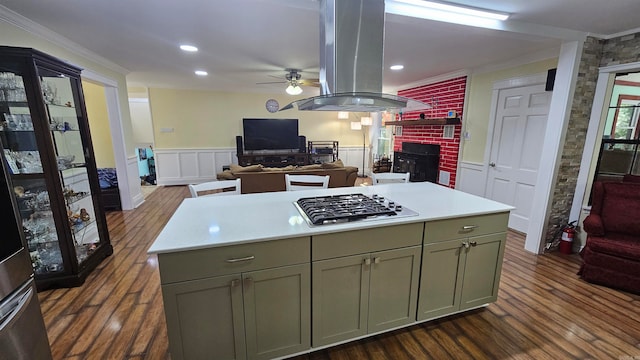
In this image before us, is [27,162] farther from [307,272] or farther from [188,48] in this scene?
[307,272]

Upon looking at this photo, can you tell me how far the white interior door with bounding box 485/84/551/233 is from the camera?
3.39 m

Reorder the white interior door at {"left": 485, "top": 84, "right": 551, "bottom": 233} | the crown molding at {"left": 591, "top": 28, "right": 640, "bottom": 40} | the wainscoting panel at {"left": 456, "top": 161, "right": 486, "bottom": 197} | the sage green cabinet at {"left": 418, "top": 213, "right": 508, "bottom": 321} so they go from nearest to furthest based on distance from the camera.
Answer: the sage green cabinet at {"left": 418, "top": 213, "right": 508, "bottom": 321} < the crown molding at {"left": 591, "top": 28, "right": 640, "bottom": 40} < the white interior door at {"left": 485, "top": 84, "right": 551, "bottom": 233} < the wainscoting panel at {"left": 456, "top": 161, "right": 486, "bottom": 197}

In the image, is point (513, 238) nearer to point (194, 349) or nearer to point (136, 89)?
point (194, 349)

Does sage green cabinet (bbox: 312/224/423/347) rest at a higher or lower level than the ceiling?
lower

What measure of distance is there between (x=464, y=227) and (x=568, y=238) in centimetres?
224

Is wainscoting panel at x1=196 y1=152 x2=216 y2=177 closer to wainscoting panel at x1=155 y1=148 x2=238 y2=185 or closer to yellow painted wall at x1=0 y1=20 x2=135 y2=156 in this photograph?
wainscoting panel at x1=155 y1=148 x2=238 y2=185

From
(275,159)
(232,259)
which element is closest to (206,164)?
(275,159)

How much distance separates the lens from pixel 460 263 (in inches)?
73.4

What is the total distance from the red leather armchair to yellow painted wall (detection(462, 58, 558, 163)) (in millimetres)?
1647

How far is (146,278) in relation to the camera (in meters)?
2.54

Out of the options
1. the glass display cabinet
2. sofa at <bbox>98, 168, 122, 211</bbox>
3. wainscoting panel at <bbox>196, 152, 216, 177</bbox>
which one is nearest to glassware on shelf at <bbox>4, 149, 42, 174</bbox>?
the glass display cabinet

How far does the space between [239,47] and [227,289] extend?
283cm

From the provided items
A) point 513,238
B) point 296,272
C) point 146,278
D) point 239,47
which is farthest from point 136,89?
point 513,238

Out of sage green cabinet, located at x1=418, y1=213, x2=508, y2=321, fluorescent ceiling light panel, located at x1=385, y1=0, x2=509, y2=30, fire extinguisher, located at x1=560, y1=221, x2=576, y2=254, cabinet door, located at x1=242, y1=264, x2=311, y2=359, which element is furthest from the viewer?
fire extinguisher, located at x1=560, y1=221, x2=576, y2=254
